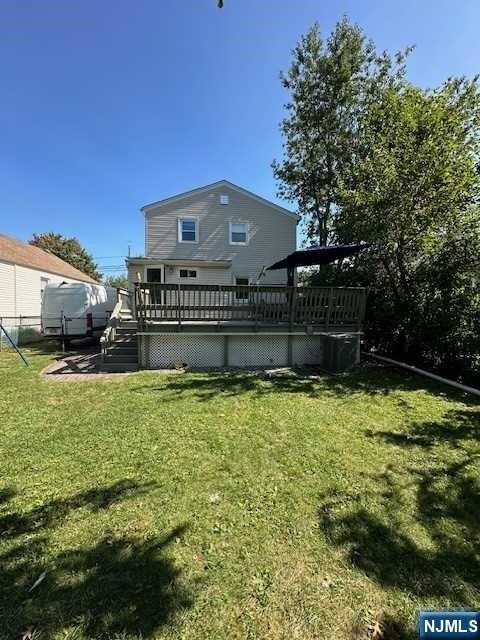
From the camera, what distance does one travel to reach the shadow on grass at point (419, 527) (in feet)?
6.81

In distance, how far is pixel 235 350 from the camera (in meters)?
8.62

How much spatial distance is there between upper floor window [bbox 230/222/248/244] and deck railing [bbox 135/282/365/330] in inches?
286

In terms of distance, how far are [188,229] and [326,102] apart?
1094cm

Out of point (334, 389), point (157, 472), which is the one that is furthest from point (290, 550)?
point (334, 389)

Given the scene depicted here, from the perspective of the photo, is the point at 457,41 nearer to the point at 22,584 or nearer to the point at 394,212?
the point at 394,212

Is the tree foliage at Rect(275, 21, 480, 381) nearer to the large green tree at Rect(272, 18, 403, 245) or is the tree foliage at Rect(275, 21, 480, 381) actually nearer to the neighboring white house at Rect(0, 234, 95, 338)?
the large green tree at Rect(272, 18, 403, 245)

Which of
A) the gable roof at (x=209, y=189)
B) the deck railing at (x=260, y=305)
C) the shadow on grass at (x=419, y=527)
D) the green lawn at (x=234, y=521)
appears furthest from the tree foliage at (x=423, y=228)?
the gable roof at (x=209, y=189)

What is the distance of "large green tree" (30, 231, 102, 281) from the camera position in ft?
130

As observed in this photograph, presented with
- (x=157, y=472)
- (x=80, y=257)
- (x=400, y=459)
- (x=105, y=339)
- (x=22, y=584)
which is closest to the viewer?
(x=22, y=584)

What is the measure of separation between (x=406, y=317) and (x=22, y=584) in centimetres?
945

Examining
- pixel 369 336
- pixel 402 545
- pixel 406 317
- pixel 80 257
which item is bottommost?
pixel 402 545

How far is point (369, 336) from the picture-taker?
10.1 m

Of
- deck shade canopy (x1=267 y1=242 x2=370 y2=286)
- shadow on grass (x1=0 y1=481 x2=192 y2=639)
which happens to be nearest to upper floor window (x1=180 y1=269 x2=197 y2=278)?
deck shade canopy (x1=267 y1=242 x2=370 y2=286)

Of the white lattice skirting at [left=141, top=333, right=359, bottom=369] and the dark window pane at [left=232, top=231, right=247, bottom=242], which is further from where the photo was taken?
the dark window pane at [left=232, top=231, right=247, bottom=242]
